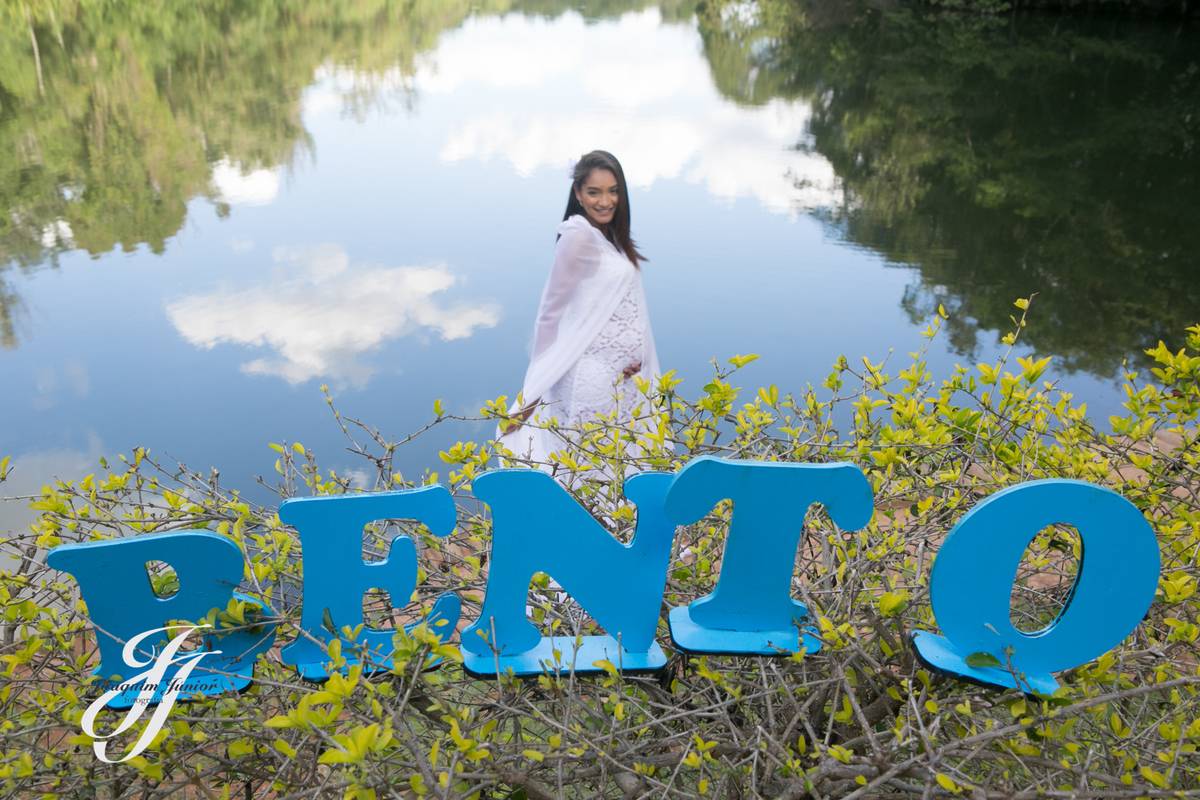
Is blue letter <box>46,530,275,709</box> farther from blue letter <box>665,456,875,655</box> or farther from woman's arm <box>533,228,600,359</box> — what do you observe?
woman's arm <box>533,228,600,359</box>

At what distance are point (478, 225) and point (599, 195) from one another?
4334 millimetres

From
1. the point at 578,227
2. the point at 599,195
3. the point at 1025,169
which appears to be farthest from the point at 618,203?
the point at 1025,169

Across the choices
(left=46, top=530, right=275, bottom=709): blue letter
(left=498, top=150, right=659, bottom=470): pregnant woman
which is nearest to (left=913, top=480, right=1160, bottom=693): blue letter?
(left=46, top=530, right=275, bottom=709): blue letter

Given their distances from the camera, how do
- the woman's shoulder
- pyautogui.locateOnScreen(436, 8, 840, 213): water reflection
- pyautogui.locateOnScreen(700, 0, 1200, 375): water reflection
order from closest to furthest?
the woman's shoulder → pyautogui.locateOnScreen(700, 0, 1200, 375): water reflection → pyautogui.locateOnScreen(436, 8, 840, 213): water reflection

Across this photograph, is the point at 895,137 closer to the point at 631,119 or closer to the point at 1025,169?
the point at 1025,169

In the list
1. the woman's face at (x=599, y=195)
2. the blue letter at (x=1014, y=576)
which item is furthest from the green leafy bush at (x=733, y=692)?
the woman's face at (x=599, y=195)

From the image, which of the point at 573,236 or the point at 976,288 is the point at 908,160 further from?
the point at 573,236

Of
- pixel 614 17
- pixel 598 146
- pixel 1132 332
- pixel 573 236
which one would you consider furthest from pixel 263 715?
pixel 614 17

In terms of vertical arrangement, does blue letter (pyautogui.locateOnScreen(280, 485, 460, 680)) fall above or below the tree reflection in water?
above

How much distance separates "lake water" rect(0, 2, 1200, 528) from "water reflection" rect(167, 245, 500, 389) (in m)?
0.03

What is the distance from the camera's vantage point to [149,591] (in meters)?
1.21

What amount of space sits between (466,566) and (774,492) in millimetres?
732

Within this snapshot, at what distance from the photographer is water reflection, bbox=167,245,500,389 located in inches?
183

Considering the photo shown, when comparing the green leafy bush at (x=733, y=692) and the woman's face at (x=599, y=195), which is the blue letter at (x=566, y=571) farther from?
the woman's face at (x=599, y=195)
